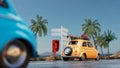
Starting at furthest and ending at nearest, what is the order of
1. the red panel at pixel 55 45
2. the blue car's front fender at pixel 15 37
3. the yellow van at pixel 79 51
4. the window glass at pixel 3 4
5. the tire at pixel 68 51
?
the red panel at pixel 55 45 → the yellow van at pixel 79 51 → the tire at pixel 68 51 → the window glass at pixel 3 4 → the blue car's front fender at pixel 15 37

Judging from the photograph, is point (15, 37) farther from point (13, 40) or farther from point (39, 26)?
point (39, 26)

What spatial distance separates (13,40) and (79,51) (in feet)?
55.9

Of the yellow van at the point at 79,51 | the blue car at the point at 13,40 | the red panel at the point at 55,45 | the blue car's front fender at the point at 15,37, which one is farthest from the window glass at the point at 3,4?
the red panel at the point at 55,45

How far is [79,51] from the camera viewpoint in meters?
21.4

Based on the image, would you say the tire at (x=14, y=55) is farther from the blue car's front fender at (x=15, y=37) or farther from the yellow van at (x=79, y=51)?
the yellow van at (x=79, y=51)

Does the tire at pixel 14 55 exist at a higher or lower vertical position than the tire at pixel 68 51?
lower

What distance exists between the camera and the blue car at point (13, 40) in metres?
4.25

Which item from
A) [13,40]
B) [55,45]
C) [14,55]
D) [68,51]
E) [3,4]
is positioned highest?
[55,45]

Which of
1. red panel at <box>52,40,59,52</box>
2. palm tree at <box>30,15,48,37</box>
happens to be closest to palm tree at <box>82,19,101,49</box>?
palm tree at <box>30,15,48,37</box>

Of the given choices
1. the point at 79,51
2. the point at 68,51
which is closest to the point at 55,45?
the point at 79,51

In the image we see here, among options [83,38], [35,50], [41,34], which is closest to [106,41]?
[41,34]

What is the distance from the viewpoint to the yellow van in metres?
20.6

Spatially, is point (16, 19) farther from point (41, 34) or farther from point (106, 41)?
point (106, 41)

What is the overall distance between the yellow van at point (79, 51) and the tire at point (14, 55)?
15.6 meters
